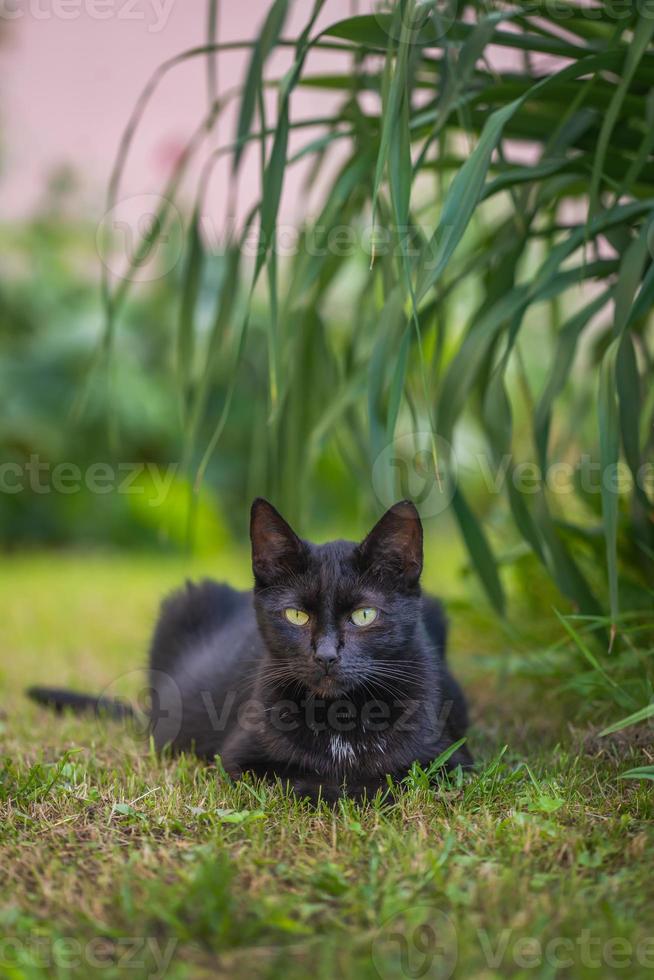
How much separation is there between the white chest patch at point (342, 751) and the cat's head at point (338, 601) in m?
0.09

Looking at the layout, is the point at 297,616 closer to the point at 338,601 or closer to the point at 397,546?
the point at 338,601

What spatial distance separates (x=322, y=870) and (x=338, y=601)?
16.6 inches

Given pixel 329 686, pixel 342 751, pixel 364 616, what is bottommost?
pixel 342 751

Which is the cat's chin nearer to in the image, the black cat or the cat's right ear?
the black cat

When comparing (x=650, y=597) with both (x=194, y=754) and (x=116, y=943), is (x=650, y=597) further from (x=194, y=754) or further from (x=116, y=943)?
(x=116, y=943)

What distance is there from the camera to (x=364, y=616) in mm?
1535

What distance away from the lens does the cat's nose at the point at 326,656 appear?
1459mm

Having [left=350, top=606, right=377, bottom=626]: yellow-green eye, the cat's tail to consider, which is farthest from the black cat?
the cat's tail

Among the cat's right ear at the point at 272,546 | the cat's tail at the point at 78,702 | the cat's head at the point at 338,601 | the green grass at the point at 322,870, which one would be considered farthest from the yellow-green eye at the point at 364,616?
the cat's tail at the point at 78,702

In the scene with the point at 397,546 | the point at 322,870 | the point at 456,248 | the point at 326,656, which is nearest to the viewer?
the point at 322,870

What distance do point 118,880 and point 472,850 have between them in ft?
1.53

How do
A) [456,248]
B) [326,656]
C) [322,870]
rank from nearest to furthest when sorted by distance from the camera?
[322,870]
[326,656]
[456,248]

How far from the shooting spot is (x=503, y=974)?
1029 mm

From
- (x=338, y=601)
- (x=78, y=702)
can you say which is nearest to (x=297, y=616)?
(x=338, y=601)
